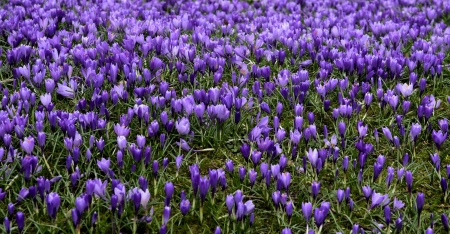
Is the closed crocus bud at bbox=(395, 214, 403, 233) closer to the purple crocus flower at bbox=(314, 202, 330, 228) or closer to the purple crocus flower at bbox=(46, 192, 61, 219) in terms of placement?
the purple crocus flower at bbox=(314, 202, 330, 228)

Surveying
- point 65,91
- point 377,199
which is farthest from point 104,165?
point 377,199

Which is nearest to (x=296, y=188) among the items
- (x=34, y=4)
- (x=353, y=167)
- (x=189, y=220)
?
(x=353, y=167)

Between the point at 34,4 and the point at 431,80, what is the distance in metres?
5.54

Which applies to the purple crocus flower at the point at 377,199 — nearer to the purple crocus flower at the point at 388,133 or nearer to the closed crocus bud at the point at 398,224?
the closed crocus bud at the point at 398,224

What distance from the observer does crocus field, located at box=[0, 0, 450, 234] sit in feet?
10.9

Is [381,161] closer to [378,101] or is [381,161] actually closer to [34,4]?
[378,101]

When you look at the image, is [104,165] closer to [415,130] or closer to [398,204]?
[398,204]

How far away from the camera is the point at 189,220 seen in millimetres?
3443

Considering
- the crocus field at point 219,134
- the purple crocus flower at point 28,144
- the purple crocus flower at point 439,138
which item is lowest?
the crocus field at point 219,134

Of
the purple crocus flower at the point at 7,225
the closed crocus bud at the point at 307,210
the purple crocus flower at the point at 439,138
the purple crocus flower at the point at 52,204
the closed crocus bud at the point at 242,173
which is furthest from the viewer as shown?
the purple crocus flower at the point at 439,138

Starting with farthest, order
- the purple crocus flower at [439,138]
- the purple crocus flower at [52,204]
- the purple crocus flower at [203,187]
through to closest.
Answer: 1. the purple crocus flower at [439,138]
2. the purple crocus flower at [203,187]
3. the purple crocus flower at [52,204]

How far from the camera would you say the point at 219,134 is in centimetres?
429

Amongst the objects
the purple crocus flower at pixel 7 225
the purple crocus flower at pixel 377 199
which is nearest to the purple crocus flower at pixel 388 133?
the purple crocus flower at pixel 377 199

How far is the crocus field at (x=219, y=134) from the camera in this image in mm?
3322
